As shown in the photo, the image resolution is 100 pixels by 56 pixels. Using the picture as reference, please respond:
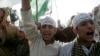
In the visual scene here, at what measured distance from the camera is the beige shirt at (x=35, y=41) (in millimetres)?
4062

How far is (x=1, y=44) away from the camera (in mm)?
4652

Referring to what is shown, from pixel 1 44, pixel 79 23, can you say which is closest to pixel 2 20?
pixel 1 44

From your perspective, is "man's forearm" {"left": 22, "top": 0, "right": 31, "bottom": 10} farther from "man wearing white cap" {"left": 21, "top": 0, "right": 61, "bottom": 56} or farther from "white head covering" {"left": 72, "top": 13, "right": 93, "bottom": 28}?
"white head covering" {"left": 72, "top": 13, "right": 93, "bottom": 28}

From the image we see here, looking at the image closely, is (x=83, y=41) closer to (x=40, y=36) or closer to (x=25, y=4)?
(x=40, y=36)

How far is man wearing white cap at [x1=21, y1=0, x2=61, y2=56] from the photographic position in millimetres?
4059

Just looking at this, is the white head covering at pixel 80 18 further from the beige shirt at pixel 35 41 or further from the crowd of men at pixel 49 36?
the beige shirt at pixel 35 41

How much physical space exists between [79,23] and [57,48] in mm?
518

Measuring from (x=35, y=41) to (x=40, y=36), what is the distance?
→ 99mm

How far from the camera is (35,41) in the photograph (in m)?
4.20

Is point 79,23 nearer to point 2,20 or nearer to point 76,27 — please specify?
point 76,27

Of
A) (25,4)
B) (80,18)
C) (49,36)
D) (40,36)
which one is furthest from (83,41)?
(25,4)

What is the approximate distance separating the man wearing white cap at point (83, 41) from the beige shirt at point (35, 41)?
Result: 0.22 metres

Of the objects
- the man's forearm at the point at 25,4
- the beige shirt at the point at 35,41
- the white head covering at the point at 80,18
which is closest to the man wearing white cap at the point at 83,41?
the white head covering at the point at 80,18

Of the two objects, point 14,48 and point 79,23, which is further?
point 14,48
